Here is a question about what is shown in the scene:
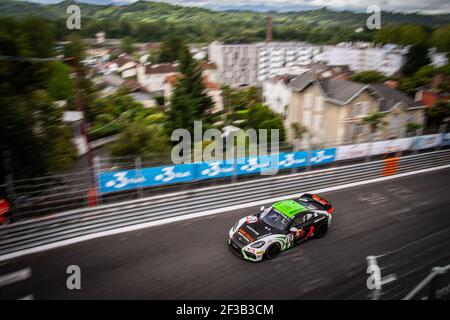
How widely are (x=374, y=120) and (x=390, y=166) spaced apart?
8.71 m

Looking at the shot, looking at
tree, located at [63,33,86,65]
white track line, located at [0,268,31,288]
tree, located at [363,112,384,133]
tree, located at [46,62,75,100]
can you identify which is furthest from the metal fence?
tree, located at [63,33,86,65]

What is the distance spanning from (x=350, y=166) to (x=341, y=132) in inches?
401

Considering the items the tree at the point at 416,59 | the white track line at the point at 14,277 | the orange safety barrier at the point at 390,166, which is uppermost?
the tree at the point at 416,59

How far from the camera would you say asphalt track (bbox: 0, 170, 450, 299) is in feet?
30.8

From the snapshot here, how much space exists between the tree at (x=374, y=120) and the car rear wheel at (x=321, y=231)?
16638 mm

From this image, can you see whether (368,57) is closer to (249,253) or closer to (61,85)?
(61,85)

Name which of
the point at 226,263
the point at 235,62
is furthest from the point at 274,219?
the point at 235,62

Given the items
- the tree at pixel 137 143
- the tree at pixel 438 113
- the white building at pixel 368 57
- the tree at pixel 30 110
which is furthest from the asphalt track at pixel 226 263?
the white building at pixel 368 57

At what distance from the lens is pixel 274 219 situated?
11188 millimetres

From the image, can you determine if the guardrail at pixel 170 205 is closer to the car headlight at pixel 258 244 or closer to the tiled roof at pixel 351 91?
the car headlight at pixel 258 244

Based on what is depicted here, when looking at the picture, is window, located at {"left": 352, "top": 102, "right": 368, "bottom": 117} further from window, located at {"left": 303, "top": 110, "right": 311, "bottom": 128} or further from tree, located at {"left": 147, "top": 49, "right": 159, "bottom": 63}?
tree, located at {"left": 147, "top": 49, "right": 159, "bottom": 63}

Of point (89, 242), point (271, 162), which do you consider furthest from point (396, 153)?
point (89, 242)

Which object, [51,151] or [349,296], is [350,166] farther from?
[51,151]

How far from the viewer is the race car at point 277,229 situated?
1044 cm
